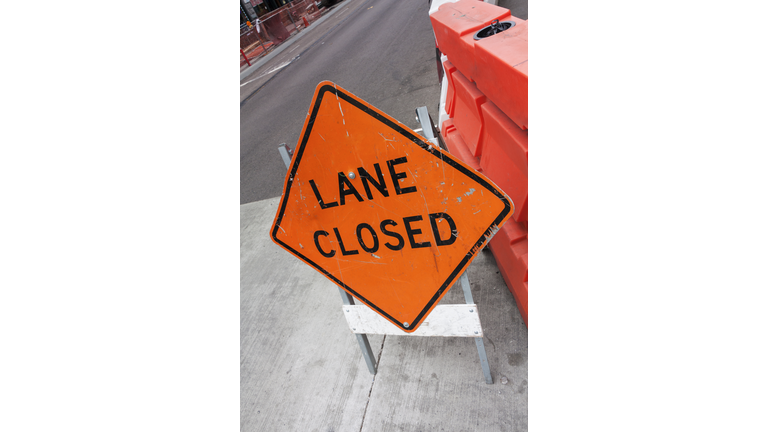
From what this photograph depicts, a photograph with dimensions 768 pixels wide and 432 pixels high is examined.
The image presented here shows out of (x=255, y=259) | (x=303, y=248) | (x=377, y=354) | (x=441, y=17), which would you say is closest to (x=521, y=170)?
(x=303, y=248)

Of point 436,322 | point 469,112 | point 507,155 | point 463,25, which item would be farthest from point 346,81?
point 436,322

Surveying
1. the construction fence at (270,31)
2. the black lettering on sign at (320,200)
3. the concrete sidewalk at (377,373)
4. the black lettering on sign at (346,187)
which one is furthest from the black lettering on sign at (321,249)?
the construction fence at (270,31)

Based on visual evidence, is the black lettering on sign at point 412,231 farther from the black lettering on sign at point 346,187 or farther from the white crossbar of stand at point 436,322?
the white crossbar of stand at point 436,322

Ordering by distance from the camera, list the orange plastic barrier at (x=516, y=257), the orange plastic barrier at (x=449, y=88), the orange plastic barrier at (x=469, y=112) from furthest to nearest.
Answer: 1. the orange plastic barrier at (x=449, y=88)
2. the orange plastic barrier at (x=469, y=112)
3. the orange plastic barrier at (x=516, y=257)

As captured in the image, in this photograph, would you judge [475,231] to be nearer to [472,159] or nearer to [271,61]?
[472,159]

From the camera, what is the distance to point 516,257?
7.22 ft

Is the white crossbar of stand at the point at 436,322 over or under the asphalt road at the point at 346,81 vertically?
over

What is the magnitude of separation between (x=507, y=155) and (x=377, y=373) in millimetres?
1542

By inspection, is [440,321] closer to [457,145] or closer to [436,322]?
[436,322]

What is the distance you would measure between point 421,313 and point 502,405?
0.68m

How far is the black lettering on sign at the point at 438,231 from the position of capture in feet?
5.60

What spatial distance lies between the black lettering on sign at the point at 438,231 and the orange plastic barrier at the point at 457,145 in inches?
47.6

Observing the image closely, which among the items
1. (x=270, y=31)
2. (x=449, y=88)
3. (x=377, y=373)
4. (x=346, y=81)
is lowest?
(x=270, y=31)

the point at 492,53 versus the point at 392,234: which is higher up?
the point at 492,53
